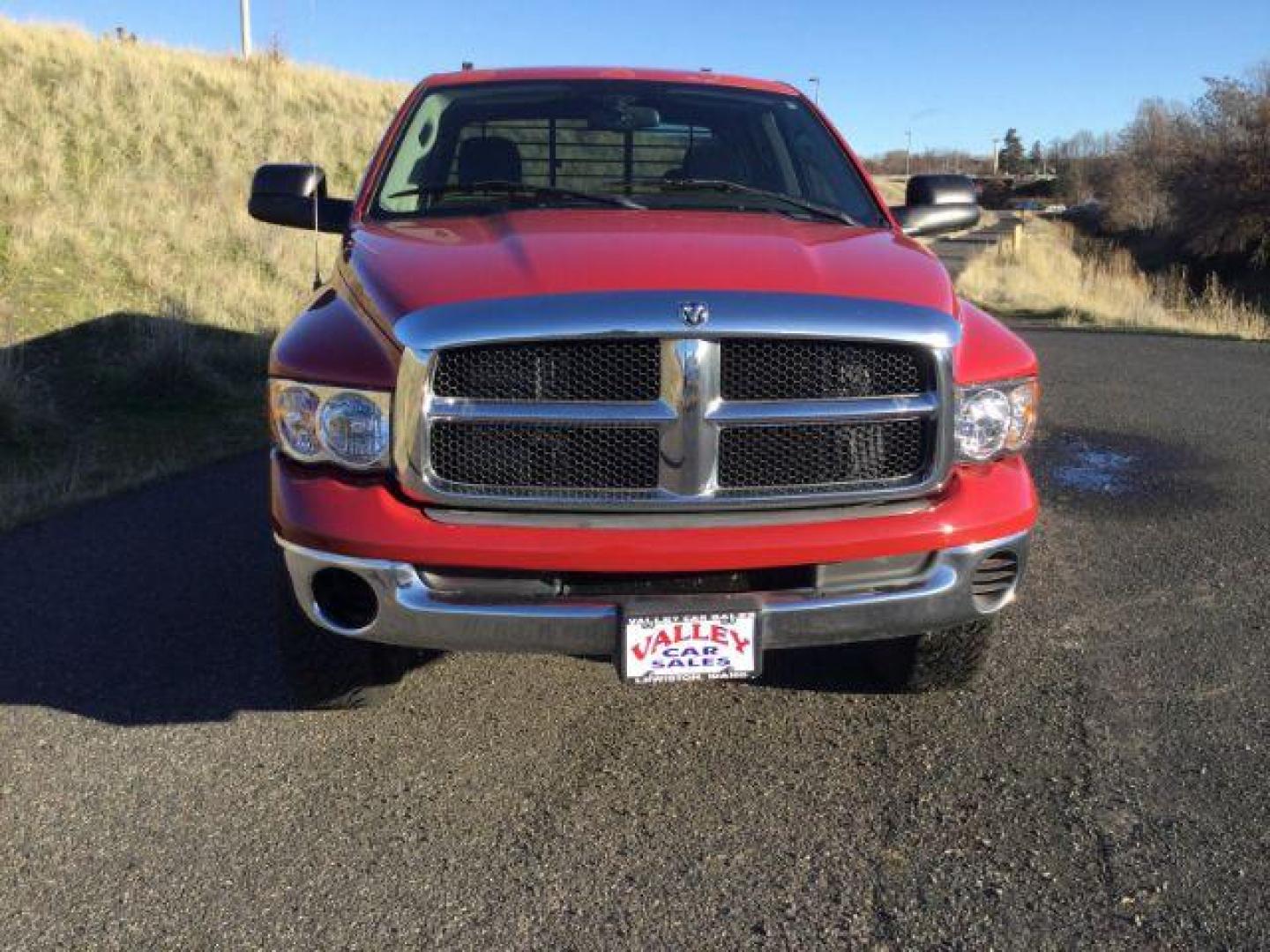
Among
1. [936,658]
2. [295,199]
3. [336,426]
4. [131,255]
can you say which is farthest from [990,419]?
[131,255]

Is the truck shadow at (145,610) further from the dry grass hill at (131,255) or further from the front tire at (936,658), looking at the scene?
the front tire at (936,658)

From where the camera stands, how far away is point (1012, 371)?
299 cm

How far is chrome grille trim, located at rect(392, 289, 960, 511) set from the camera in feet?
8.80

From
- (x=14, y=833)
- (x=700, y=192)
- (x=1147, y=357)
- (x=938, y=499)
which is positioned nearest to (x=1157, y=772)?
(x=938, y=499)

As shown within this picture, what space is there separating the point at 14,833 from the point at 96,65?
18.5m

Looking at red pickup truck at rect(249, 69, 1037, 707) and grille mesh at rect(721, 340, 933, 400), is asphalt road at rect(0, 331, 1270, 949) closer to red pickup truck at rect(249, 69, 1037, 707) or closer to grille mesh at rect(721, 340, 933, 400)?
red pickup truck at rect(249, 69, 1037, 707)

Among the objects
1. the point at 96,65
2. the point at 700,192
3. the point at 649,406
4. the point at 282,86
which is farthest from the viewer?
the point at 282,86

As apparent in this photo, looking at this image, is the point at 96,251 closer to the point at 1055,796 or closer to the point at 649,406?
the point at 649,406

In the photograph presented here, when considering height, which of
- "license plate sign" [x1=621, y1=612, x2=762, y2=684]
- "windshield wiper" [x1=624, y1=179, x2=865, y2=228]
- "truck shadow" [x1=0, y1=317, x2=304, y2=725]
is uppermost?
"windshield wiper" [x1=624, y1=179, x2=865, y2=228]

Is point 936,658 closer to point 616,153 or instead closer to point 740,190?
point 740,190

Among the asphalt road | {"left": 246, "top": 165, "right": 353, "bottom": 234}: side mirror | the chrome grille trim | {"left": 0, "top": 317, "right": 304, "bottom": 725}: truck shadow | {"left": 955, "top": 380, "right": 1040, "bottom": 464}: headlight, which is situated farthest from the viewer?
{"left": 246, "top": 165, "right": 353, "bottom": 234}: side mirror

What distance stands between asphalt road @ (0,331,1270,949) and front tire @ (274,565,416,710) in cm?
12

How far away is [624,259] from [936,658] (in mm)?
1544

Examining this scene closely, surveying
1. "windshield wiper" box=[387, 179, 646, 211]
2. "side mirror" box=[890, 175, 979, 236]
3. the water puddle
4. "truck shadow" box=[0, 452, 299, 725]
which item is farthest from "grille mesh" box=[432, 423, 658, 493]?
the water puddle
